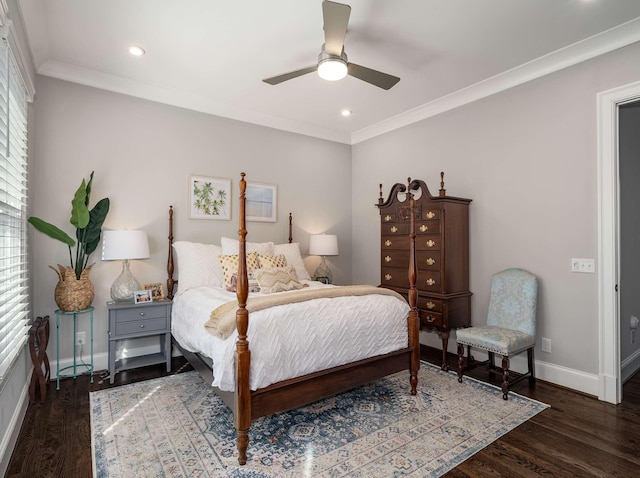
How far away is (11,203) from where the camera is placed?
2404mm

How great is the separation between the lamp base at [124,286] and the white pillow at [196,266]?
1.41ft

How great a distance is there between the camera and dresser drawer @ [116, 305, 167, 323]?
10.7 feet

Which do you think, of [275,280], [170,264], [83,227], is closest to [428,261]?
[275,280]

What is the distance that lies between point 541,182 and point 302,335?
261cm

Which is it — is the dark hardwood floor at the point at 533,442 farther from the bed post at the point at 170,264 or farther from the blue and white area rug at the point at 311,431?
the bed post at the point at 170,264

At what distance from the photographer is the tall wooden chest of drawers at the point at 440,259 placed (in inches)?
140

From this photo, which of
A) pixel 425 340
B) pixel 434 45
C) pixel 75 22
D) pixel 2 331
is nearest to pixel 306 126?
pixel 434 45

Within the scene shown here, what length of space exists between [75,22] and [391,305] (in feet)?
10.7

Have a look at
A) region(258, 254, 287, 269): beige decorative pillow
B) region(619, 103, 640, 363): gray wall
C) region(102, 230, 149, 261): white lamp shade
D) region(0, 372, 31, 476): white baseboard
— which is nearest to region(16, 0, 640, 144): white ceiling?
region(619, 103, 640, 363): gray wall

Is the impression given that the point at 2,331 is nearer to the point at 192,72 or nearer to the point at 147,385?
the point at 147,385

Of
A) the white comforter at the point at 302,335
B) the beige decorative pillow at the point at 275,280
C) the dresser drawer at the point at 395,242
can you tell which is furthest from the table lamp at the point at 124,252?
the dresser drawer at the point at 395,242

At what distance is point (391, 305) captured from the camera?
291 cm

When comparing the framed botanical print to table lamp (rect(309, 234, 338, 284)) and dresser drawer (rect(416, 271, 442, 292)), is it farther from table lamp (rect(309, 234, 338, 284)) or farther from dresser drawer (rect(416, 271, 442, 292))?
dresser drawer (rect(416, 271, 442, 292))

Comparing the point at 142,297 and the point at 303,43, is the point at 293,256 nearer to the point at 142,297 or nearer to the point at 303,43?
the point at 142,297
